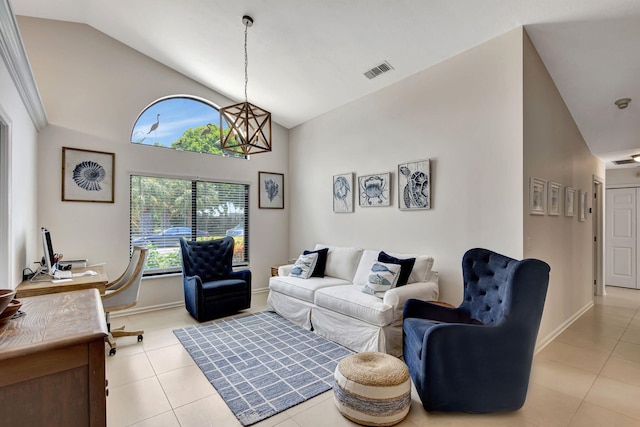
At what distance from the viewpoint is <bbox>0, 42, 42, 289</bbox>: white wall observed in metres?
2.34

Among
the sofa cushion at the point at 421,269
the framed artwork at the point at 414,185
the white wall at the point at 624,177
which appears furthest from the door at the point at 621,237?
the sofa cushion at the point at 421,269

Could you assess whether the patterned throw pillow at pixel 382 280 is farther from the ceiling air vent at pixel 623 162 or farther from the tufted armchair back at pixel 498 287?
the ceiling air vent at pixel 623 162

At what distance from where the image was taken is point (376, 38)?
3.26 m

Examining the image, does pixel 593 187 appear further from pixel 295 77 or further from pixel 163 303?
pixel 163 303

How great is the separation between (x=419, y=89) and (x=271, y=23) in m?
1.87

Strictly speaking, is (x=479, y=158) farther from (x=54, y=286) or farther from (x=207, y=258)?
(x=54, y=286)

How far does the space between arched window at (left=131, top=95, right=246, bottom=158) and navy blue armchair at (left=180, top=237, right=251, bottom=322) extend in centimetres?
154

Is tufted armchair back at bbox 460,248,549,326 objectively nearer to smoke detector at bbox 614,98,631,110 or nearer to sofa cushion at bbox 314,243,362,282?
sofa cushion at bbox 314,243,362,282

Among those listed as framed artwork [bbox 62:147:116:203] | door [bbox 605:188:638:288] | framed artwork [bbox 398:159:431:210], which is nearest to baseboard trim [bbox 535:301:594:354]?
framed artwork [bbox 398:159:431:210]

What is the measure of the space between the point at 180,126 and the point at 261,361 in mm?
3737

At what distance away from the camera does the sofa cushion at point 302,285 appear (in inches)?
147

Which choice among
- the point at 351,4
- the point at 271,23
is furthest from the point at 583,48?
the point at 271,23

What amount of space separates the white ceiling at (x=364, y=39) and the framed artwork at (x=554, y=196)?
1.15m

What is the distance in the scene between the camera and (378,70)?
12.5ft
